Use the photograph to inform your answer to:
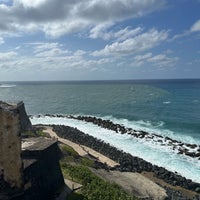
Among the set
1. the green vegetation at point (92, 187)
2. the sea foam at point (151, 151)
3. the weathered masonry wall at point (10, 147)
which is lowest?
the sea foam at point (151, 151)

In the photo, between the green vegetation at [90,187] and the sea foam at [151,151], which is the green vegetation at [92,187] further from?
the sea foam at [151,151]

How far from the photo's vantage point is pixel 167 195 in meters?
31.0

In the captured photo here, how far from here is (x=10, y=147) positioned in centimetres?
2028

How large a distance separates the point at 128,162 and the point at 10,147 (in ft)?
78.3

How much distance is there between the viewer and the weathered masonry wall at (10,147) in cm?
2006

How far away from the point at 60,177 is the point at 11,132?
778 cm

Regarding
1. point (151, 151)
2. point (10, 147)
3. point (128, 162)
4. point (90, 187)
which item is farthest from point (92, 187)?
point (151, 151)

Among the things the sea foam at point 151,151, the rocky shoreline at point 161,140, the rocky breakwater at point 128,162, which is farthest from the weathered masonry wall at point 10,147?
the rocky shoreline at point 161,140

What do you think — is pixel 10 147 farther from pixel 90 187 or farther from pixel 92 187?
pixel 92 187

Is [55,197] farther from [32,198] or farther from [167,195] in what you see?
[167,195]

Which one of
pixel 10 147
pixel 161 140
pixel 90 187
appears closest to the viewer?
pixel 10 147

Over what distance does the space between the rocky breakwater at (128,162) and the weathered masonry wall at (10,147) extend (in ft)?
67.7

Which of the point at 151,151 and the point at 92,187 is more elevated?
the point at 92,187

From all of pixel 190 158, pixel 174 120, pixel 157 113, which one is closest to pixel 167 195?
pixel 190 158
